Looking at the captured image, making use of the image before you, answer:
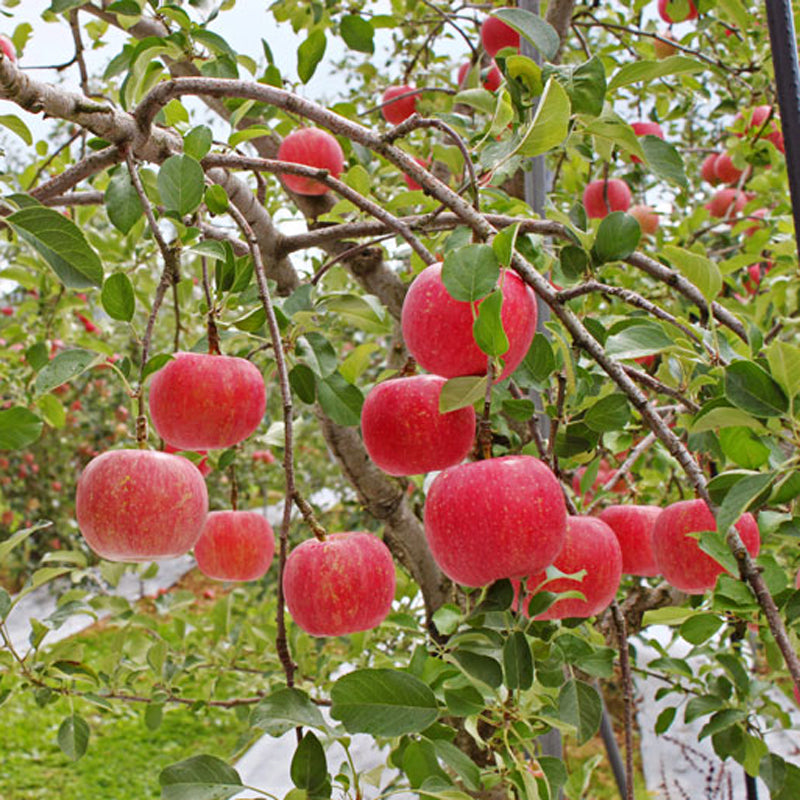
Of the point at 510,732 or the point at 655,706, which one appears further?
the point at 655,706

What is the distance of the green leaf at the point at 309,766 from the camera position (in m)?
0.51

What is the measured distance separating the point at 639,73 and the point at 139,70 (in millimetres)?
439

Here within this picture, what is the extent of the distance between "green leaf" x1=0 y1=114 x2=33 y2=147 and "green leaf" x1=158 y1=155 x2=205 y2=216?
0.98ft

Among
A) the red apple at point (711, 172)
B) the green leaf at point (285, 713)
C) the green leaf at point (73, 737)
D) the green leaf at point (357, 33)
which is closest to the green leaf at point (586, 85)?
the green leaf at point (285, 713)

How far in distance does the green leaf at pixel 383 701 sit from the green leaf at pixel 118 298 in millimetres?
313

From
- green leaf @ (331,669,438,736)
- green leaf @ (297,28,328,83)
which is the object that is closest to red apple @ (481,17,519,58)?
green leaf @ (297,28,328,83)

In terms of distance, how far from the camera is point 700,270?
61 centimetres

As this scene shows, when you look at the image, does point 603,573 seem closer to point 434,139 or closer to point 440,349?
point 440,349

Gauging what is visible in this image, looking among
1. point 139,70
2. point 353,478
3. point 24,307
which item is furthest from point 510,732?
point 24,307

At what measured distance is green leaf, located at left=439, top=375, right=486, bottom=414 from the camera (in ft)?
1.72

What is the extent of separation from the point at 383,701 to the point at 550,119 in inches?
16.1

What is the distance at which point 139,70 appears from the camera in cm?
70

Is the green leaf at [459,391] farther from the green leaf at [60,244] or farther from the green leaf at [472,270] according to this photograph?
the green leaf at [60,244]

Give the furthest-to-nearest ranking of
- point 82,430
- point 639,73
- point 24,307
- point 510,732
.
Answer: point 82,430, point 24,307, point 510,732, point 639,73
